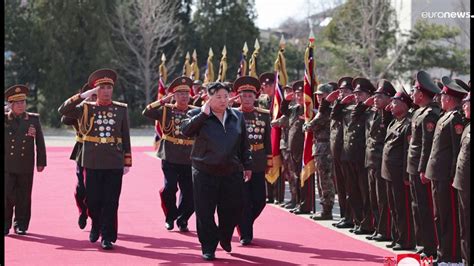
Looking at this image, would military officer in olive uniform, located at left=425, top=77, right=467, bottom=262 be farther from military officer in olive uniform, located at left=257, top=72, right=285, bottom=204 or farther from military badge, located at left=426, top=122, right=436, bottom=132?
military officer in olive uniform, located at left=257, top=72, right=285, bottom=204

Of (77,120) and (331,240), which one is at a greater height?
(77,120)

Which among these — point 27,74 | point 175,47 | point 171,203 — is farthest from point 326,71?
point 171,203

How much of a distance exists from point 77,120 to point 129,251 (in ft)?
5.30

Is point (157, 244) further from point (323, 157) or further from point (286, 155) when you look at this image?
point (286, 155)

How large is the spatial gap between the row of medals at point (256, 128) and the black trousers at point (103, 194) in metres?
1.50

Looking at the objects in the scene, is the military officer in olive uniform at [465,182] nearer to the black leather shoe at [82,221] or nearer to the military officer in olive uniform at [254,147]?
the military officer in olive uniform at [254,147]

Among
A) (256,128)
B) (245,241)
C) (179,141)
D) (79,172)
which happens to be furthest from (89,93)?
(245,241)

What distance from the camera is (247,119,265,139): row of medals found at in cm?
916

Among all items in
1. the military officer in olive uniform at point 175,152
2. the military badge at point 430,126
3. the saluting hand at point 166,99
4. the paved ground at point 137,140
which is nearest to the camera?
the military badge at point 430,126

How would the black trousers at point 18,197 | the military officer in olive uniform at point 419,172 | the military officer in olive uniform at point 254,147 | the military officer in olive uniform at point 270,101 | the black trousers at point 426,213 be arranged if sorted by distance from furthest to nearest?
the military officer in olive uniform at point 270,101 < the black trousers at point 18,197 < the military officer in olive uniform at point 254,147 < the black trousers at point 426,213 < the military officer in olive uniform at point 419,172

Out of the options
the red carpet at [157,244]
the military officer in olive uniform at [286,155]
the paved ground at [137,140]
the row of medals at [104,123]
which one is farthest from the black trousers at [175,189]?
the military officer in olive uniform at [286,155]

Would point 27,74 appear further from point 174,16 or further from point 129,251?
point 129,251

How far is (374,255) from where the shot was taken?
26.2 ft

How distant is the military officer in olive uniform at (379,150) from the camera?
8.61 metres
